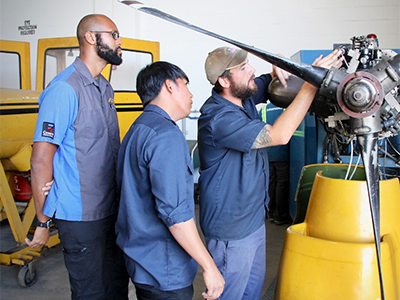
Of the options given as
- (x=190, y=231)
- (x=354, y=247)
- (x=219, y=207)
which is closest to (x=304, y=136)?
(x=219, y=207)

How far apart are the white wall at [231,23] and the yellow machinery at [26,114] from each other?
158cm

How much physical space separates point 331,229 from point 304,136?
1.81m

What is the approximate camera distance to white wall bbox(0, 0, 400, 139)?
16.0ft

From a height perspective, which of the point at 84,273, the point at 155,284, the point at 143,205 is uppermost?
the point at 143,205

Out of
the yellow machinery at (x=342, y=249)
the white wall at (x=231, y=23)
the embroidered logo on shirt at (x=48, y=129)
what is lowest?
the yellow machinery at (x=342, y=249)

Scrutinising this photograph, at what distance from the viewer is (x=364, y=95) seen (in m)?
1.04

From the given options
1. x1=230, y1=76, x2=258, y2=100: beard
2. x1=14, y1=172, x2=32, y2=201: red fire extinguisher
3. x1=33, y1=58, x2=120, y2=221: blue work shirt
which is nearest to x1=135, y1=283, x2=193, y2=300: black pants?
x1=33, y1=58, x2=120, y2=221: blue work shirt

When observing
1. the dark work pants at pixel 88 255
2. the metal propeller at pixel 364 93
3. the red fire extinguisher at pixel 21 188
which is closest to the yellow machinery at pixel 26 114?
the red fire extinguisher at pixel 21 188

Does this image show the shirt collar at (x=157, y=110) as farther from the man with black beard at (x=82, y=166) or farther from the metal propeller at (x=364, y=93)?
the man with black beard at (x=82, y=166)

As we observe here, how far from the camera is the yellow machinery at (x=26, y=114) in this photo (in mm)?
2725

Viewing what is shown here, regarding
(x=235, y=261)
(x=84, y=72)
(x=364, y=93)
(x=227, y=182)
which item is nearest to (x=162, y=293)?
(x=235, y=261)

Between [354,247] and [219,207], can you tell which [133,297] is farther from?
[354,247]

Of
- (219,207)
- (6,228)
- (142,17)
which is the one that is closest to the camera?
(219,207)

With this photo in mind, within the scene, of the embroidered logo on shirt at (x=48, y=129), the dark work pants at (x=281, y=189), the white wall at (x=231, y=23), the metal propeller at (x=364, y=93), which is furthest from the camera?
the white wall at (x=231, y=23)
